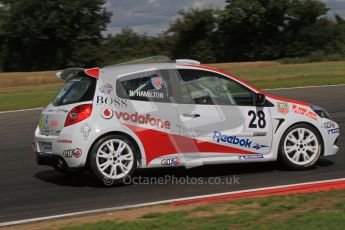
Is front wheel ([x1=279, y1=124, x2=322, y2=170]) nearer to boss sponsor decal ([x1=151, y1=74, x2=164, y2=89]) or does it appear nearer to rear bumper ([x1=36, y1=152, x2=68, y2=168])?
boss sponsor decal ([x1=151, y1=74, x2=164, y2=89])

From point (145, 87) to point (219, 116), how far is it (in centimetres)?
113

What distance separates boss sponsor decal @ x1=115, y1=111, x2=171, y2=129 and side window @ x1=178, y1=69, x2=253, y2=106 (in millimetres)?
456

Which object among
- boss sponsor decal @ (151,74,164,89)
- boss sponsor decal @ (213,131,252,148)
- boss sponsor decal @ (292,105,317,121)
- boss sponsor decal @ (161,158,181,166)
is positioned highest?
boss sponsor decal @ (151,74,164,89)

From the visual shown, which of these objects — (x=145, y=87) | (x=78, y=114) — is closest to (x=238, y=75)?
(x=145, y=87)

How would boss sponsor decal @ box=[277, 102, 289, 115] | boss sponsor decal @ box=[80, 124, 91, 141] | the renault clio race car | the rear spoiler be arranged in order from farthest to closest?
boss sponsor decal @ box=[277, 102, 289, 115] → the rear spoiler → the renault clio race car → boss sponsor decal @ box=[80, 124, 91, 141]

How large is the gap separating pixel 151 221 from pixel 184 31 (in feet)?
198

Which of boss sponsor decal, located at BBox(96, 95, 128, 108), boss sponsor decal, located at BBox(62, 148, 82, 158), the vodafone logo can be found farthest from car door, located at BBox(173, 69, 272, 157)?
boss sponsor decal, located at BBox(62, 148, 82, 158)

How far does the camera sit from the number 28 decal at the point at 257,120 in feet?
28.7

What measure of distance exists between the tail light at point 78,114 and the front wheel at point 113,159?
394mm

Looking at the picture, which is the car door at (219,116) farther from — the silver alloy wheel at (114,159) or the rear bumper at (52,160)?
the rear bumper at (52,160)

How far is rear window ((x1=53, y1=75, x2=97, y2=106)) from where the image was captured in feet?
27.4

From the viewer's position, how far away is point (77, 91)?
334 inches

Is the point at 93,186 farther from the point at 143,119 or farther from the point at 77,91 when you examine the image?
the point at 77,91

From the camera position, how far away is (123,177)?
831cm
